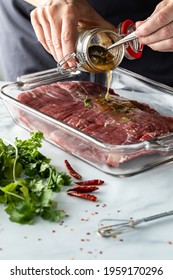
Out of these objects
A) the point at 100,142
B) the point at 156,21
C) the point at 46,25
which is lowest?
the point at 100,142

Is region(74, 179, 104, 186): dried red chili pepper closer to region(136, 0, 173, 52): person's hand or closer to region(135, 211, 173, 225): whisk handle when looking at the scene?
region(135, 211, 173, 225): whisk handle

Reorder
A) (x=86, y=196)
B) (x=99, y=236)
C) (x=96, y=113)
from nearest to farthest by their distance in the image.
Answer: (x=99, y=236) < (x=86, y=196) < (x=96, y=113)

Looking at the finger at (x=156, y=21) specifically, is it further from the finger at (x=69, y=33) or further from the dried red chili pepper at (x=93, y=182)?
the dried red chili pepper at (x=93, y=182)

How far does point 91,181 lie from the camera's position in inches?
66.4

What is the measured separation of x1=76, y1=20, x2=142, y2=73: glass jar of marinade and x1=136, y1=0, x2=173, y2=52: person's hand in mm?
205

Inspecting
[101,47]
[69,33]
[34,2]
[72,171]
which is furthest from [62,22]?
[72,171]

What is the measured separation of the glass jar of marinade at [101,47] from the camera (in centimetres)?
207

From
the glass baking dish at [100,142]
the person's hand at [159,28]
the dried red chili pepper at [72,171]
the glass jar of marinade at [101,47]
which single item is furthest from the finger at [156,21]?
the dried red chili pepper at [72,171]

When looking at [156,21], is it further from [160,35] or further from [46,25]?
[46,25]

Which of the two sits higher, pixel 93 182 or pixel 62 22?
pixel 62 22

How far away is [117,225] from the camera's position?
56.3 inches

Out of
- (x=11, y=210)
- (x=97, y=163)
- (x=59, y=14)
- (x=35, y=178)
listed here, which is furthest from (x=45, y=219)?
(x=59, y=14)

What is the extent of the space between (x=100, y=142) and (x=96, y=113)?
13.6 inches

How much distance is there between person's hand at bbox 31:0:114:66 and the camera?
6.84 feet
